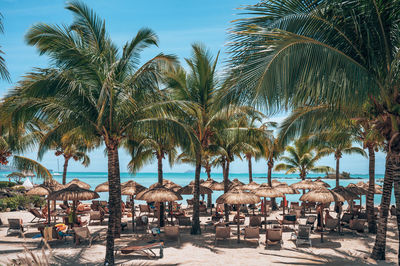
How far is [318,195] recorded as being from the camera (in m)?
13.1

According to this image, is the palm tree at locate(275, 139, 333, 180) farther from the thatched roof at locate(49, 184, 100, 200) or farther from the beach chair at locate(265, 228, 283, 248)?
the thatched roof at locate(49, 184, 100, 200)

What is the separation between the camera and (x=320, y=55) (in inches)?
246

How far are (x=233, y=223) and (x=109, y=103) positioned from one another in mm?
10615

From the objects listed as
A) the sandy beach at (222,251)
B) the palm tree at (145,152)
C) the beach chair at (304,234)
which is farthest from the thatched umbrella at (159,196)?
the beach chair at (304,234)

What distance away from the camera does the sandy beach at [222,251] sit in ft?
31.9

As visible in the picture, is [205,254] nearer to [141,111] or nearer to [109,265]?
[109,265]

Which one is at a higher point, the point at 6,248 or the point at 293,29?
the point at 293,29

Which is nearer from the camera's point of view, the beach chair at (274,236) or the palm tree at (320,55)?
the palm tree at (320,55)

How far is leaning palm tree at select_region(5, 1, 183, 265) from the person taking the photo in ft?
29.9

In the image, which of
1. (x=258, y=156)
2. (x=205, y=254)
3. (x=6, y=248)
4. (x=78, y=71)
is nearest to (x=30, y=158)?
(x=6, y=248)

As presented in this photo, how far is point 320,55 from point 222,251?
24.6 ft

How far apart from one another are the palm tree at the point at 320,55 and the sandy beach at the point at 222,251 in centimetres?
451

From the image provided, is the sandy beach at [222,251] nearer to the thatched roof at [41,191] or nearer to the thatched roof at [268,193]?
the thatched roof at [268,193]

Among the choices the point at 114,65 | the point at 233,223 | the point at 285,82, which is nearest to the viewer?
the point at 285,82
